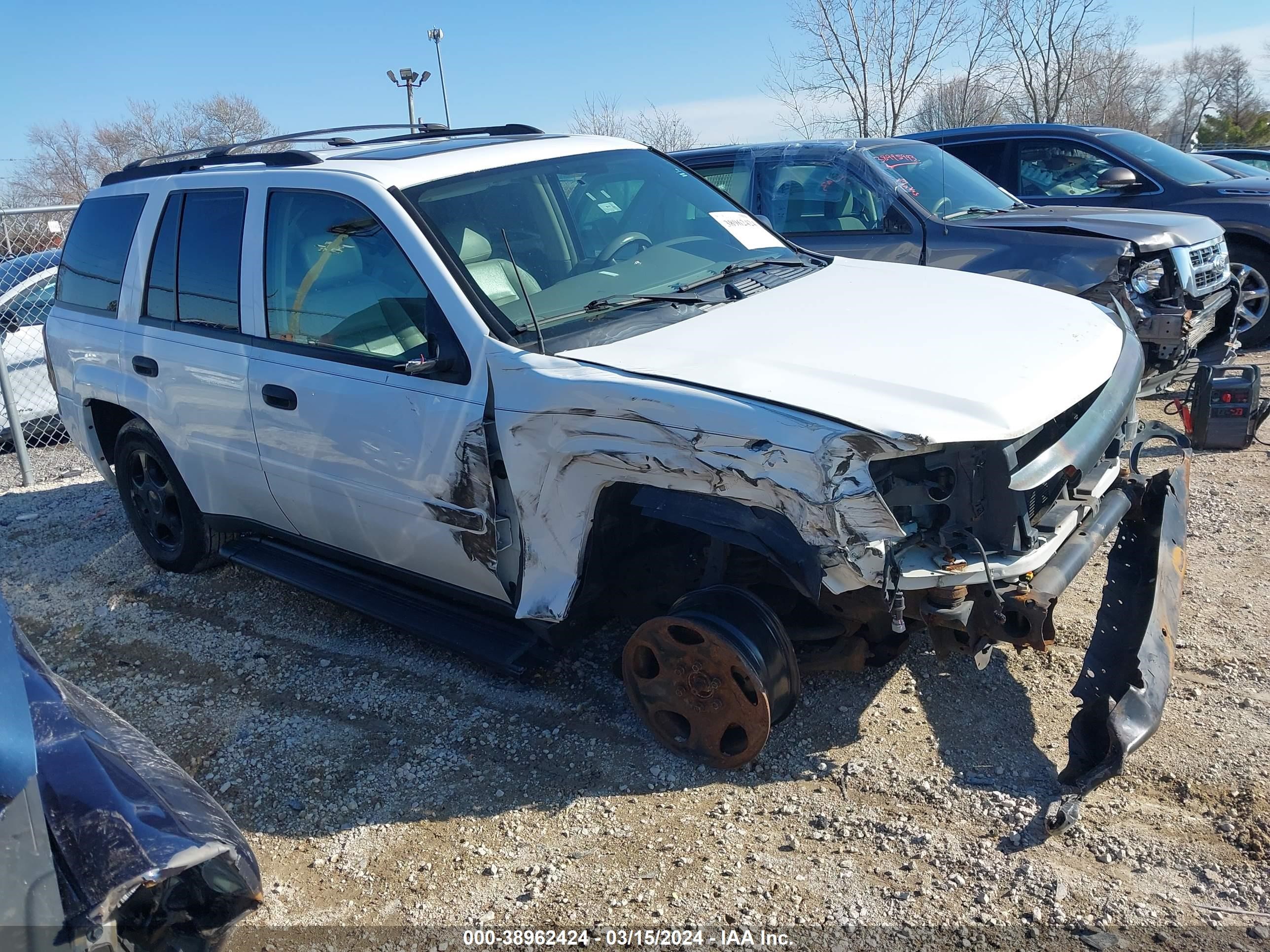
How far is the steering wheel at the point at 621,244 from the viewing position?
3.79 m

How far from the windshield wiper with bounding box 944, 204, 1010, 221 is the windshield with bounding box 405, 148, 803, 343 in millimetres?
2922

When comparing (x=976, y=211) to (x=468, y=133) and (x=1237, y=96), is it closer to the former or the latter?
(x=468, y=133)

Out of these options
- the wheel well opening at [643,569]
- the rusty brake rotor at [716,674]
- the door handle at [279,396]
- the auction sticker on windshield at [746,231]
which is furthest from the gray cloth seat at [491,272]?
the rusty brake rotor at [716,674]

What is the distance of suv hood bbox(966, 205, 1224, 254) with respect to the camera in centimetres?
643

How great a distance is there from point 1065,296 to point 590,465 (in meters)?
2.11

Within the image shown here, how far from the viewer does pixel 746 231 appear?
4336 millimetres

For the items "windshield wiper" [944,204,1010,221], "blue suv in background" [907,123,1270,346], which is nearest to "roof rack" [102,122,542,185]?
"windshield wiper" [944,204,1010,221]

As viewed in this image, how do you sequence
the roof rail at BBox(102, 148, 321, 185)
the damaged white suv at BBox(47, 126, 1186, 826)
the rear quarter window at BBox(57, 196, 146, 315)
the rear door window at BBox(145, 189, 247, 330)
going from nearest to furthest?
the damaged white suv at BBox(47, 126, 1186, 826), the roof rail at BBox(102, 148, 321, 185), the rear door window at BBox(145, 189, 247, 330), the rear quarter window at BBox(57, 196, 146, 315)

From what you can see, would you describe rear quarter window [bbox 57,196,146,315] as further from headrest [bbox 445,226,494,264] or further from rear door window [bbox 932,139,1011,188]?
rear door window [bbox 932,139,1011,188]

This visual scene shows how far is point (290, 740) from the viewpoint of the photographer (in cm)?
378

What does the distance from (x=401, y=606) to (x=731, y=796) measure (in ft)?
5.15

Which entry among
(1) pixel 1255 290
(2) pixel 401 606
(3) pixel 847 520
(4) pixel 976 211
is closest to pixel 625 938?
(3) pixel 847 520

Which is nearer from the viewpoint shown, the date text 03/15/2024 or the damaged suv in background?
the date text 03/15/2024

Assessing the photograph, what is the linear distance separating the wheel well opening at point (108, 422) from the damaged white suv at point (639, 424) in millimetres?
606
